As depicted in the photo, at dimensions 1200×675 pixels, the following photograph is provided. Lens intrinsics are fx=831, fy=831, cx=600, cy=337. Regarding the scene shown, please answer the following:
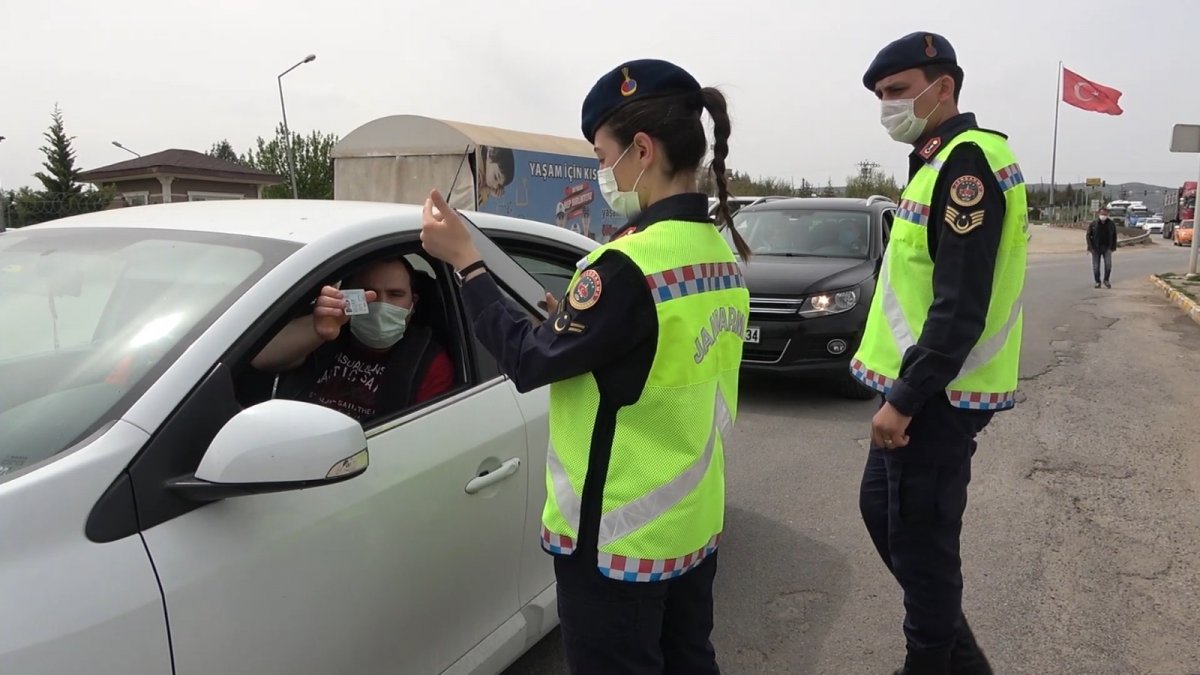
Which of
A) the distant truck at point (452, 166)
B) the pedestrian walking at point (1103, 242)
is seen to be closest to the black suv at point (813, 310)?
the distant truck at point (452, 166)

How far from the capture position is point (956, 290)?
219 cm

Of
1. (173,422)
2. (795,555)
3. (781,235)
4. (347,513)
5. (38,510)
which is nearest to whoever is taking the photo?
(38,510)

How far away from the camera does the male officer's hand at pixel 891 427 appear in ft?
7.45

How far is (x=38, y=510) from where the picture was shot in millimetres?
1376

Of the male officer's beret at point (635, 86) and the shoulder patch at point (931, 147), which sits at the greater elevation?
the male officer's beret at point (635, 86)

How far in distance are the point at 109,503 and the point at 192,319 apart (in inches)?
18.0

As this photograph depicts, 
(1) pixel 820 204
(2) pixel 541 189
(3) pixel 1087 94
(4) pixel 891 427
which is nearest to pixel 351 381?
(4) pixel 891 427

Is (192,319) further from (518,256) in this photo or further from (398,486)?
(518,256)

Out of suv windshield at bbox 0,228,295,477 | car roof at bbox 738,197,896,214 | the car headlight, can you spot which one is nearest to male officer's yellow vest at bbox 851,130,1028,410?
suv windshield at bbox 0,228,295,477

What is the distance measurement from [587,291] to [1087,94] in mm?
20822

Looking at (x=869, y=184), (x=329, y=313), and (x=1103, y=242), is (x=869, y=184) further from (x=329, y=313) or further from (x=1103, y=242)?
(x=329, y=313)

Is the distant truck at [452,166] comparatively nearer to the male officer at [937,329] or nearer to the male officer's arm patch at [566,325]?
the male officer at [937,329]

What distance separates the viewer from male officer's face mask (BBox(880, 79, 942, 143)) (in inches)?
99.1

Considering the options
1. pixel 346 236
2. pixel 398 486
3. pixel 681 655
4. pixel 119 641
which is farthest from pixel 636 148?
pixel 119 641
